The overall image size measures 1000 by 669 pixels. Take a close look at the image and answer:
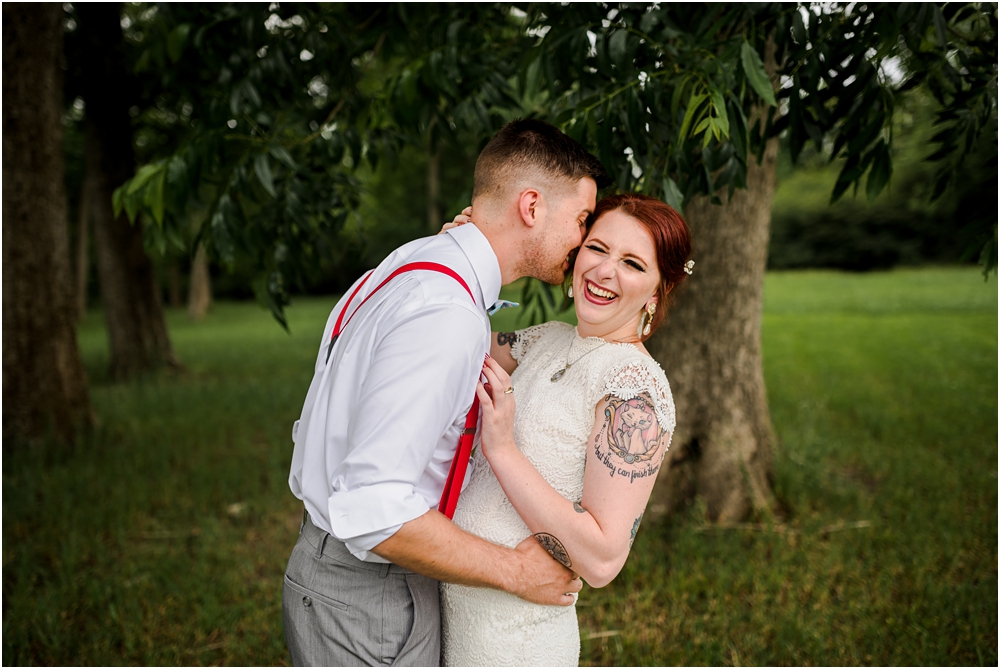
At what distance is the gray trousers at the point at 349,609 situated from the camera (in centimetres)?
183

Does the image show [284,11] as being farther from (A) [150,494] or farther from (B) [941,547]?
(B) [941,547]

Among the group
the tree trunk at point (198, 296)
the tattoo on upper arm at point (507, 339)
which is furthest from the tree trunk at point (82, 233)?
the tattoo on upper arm at point (507, 339)

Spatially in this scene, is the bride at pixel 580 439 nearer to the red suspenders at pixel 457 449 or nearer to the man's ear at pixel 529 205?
the red suspenders at pixel 457 449

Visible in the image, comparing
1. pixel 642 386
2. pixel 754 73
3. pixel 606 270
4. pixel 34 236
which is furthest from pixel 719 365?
pixel 34 236

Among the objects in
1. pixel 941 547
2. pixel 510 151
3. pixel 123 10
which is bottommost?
pixel 941 547

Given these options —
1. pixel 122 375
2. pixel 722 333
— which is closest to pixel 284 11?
pixel 722 333

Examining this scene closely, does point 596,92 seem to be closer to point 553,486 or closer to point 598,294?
point 598,294

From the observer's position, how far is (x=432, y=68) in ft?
9.52

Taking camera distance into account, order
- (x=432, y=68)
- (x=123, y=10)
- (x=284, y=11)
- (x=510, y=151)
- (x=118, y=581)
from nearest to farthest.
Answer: (x=510, y=151), (x=432, y=68), (x=284, y=11), (x=118, y=581), (x=123, y=10)

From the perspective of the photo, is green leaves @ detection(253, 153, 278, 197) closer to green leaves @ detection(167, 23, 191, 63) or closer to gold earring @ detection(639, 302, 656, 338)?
green leaves @ detection(167, 23, 191, 63)

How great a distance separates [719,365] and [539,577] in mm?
3284

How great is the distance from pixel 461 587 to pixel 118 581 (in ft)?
10.2

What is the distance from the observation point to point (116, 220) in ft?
29.9

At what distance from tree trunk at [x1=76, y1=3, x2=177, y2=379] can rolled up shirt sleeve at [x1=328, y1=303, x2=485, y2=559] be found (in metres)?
9.71
